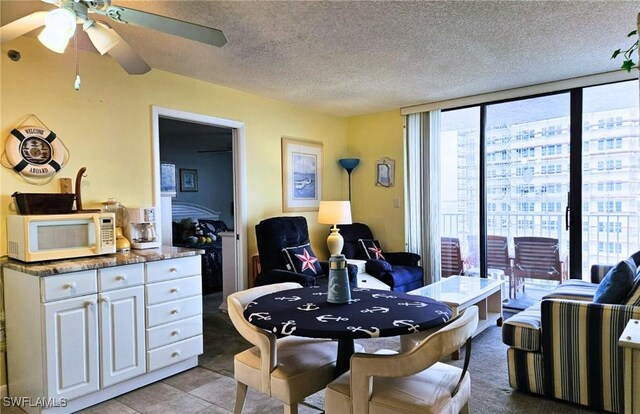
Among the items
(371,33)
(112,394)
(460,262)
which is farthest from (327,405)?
(460,262)

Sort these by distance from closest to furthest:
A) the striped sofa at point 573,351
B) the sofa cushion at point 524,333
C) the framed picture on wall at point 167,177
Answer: the striped sofa at point 573,351 < the sofa cushion at point 524,333 < the framed picture on wall at point 167,177

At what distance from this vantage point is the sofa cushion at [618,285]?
235 cm

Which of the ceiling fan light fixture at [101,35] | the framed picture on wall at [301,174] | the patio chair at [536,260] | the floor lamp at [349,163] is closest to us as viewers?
the ceiling fan light fixture at [101,35]

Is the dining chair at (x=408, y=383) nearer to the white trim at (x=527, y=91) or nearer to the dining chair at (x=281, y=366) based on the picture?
the dining chair at (x=281, y=366)

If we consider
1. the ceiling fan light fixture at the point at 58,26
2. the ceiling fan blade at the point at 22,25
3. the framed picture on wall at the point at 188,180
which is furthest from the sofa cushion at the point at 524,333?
the framed picture on wall at the point at 188,180

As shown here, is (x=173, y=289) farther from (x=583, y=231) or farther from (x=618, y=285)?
(x=583, y=231)

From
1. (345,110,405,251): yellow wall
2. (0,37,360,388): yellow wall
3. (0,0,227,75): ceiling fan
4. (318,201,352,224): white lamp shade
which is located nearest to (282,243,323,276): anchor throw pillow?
(318,201,352,224): white lamp shade

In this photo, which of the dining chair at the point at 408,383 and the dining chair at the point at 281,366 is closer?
the dining chair at the point at 408,383

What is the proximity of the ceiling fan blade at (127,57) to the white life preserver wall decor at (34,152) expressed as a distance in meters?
1.01

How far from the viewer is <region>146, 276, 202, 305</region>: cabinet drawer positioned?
277cm

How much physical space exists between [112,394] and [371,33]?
2.97 meters

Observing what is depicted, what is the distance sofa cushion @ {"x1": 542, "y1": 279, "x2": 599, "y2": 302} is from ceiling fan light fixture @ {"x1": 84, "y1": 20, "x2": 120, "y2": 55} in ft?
11.1

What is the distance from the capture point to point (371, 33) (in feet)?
8.99

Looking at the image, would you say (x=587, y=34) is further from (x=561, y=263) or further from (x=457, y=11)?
(x=561, y=263)
